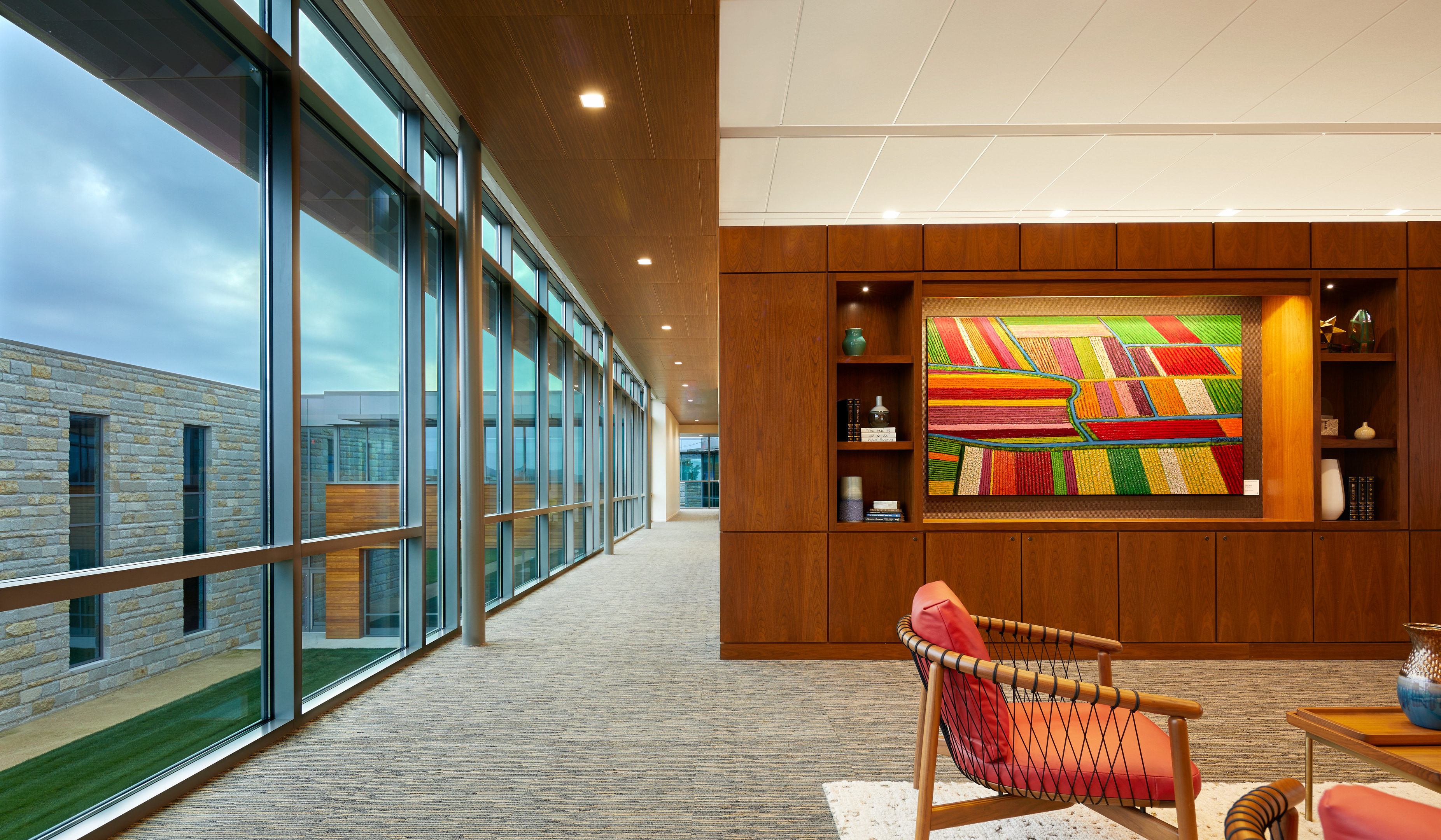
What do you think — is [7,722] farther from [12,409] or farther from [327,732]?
[327,732]

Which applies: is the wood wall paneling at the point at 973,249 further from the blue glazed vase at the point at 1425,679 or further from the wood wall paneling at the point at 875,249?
the blue glazed vase at the point at 1425,679

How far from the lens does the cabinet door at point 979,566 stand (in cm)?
477

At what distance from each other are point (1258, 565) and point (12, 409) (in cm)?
597

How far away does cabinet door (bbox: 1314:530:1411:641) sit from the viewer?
4758 mm

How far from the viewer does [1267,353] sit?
5062mm

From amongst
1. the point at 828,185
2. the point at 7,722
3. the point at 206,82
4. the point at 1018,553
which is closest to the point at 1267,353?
the point at 1018,553

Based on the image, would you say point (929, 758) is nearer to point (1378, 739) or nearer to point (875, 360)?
point (1378, 739)

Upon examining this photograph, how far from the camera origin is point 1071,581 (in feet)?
15.7

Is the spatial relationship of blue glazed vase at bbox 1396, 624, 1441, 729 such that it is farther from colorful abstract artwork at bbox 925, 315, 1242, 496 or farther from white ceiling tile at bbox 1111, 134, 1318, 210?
white ceiling tile at bbox 1111, 134, 1318, 210

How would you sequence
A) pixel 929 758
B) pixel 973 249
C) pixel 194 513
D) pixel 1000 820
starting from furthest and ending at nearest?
pixel 973 249 → pixel 194 513 → pixel 1000 820 → pixel 929 758

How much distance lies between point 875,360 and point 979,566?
4.70ft

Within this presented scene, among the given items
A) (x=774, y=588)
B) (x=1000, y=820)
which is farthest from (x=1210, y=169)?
(x=1000, y=820)

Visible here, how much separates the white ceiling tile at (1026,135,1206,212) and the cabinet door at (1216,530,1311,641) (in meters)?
3.13

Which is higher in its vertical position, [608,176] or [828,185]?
[828,185]
